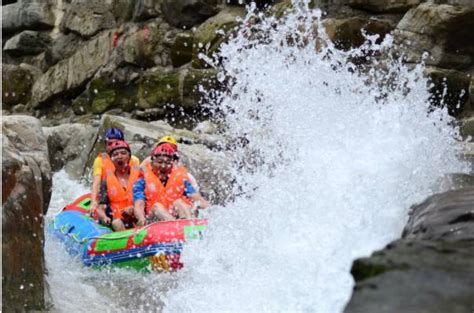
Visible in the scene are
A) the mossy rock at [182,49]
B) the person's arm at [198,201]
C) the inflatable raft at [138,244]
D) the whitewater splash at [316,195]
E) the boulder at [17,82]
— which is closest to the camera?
the whitewater splash at [316,195]

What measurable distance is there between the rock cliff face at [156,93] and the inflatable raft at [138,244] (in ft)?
3.91

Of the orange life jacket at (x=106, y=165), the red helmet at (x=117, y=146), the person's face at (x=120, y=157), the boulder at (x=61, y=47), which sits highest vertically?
the red helmet at (x=117, y=146)

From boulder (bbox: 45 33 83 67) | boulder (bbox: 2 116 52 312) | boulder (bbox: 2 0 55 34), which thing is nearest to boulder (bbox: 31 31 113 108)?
boulder (bbox: 45 33 83 67)

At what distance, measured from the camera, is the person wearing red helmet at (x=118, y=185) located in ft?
21.9

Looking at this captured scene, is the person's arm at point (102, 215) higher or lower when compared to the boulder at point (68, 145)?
higher

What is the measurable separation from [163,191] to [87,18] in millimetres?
7160

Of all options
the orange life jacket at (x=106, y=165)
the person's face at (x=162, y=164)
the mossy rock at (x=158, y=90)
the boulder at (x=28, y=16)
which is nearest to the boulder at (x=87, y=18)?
the boulder at (x=28, y=16)

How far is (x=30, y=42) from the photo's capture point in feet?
45.1

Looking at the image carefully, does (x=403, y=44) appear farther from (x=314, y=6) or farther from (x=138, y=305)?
(x=138, y=305)

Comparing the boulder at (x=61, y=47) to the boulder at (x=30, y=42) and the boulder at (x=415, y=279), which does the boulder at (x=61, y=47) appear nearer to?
the boulder at (x=30, y=42)

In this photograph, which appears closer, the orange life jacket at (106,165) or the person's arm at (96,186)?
the person's arm at (96,186)

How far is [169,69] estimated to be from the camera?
36.3ft

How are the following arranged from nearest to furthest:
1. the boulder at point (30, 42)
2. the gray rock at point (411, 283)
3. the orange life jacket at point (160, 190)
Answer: the gray rock at point (411, 283) → the orange life jacket at point (160, 190) → the boulder at point (30, 42)

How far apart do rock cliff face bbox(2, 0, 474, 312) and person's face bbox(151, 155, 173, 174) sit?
1.45 m
